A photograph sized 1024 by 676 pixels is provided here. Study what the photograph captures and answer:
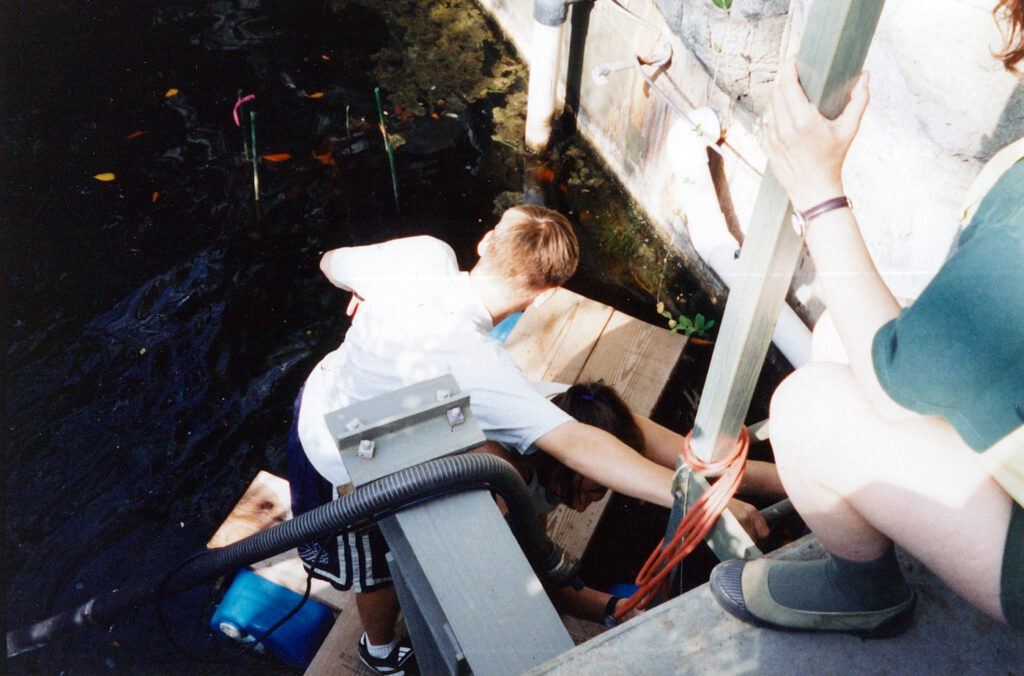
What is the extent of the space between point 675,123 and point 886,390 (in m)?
3.02

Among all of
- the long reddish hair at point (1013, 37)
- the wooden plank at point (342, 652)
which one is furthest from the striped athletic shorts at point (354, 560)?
the long reddish hair at point (1013, 37)

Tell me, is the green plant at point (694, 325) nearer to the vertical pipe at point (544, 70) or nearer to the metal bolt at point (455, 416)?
the vertical pipe at point (544, 70)

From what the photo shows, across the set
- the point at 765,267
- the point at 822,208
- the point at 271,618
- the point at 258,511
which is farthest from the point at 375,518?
the point at 258,511

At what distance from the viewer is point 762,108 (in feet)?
11.2

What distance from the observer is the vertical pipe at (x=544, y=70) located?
463 centimetres

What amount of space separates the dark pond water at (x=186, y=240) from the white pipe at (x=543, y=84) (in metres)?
0.20

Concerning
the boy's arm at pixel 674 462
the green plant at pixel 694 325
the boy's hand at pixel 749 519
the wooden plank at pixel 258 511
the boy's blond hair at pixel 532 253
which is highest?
the boy's blond hair at pixel 532 253

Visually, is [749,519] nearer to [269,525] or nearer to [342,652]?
[342,652]

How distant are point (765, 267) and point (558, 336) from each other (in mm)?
2383

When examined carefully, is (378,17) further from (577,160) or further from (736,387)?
(736,387)

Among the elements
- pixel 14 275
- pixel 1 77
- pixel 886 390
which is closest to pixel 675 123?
pixel 886 390

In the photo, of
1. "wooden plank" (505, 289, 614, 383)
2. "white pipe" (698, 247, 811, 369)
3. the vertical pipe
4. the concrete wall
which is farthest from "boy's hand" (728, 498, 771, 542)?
the vertical pipe

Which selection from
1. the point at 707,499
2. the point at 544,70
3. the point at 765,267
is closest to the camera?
the point at 765,267

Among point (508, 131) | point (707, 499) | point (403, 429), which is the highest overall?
point (403, 429)
